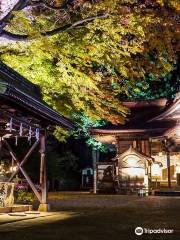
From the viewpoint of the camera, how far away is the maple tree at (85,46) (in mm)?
13570

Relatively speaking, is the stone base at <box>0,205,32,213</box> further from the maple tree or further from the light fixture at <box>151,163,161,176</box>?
the light fixture at <box>151,163,161,176</box>

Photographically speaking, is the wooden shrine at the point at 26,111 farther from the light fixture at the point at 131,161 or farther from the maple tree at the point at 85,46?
the light fixture at the point at 131,161

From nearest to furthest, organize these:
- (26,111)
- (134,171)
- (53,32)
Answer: (26,111) < (53,32) < (134,171)

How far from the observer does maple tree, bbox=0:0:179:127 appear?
44.5 ft

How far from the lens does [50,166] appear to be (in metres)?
32.1

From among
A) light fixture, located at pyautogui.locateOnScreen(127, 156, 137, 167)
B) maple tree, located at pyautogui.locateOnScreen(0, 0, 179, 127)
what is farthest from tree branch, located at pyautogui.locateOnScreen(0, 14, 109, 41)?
light fixture, located at pyautogui.locateOnScreen(127, 156, 137, 167)

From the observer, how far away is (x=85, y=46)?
14.8 metres

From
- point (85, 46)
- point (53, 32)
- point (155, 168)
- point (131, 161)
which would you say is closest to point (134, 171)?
point (131, 161)

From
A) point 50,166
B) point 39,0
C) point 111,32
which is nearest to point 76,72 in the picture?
point 111,32

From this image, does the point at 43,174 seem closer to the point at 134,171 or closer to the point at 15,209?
the point at 15,209

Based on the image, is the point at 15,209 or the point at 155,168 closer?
the point at 15,209

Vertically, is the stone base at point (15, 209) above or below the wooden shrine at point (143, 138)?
below

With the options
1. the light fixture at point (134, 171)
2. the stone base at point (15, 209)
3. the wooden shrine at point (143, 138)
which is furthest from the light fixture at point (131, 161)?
the stone base at point (15, 209)

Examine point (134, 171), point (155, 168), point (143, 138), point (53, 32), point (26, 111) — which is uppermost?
point (53, 32)
